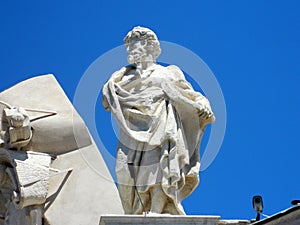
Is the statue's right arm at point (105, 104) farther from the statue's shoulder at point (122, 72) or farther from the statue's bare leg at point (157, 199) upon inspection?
the statue's bare leg at point (157, 199)

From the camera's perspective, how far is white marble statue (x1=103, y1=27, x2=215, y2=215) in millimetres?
14078

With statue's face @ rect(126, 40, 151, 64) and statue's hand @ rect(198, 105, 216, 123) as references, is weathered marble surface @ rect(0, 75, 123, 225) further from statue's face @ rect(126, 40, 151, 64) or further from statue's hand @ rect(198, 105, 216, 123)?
Result: statue's hand @ rect(198, 105, 216, 123)

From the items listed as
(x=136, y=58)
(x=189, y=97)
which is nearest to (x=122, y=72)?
(x=136, y=58)

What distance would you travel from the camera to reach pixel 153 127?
564 inches

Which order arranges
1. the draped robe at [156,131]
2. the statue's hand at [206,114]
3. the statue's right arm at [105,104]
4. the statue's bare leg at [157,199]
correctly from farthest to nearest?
the statue's right arm at [105,104], the statue's hand at [206,114], the draped robe at [156,131], the statue's bare leg at [157,199]

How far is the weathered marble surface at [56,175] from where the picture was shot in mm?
17047

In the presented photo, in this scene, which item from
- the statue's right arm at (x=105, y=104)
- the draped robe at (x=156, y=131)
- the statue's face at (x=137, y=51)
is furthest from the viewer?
the statue's face at (x=137, y=51)

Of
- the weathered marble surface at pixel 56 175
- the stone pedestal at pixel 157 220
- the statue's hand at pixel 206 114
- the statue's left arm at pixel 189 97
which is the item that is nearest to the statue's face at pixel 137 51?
the statue's left arm at pixel 189 97

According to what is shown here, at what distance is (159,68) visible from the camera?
14.9 m

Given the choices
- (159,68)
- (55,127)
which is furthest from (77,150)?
(159,68)

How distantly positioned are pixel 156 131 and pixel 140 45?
4.21 ft

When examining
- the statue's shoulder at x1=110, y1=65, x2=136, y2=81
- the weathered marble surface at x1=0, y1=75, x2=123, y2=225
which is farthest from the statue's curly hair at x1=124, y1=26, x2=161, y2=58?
the weathered marble surface at x1=0, y1=75, x2=123, y2=225

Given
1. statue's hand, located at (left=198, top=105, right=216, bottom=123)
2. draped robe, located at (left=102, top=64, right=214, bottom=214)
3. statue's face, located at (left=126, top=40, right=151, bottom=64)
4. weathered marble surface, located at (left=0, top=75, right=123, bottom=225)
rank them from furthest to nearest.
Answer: weathered marble surface, located at (left=0, top=75, right=123, bottom=225), statue's face, located at (left=126, top=40, right=151, bottom=64), statue's hand, located at (left=198, top=105, right=216, bottom=123), draped robe, located at (left=102, top=64, right=214, bottom=214)

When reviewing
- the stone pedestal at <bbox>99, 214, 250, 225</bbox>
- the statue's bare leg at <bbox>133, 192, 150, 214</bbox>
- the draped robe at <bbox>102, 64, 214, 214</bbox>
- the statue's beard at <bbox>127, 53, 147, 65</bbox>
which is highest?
the statue's beard at <bbox>127, 53, 147, 65</bbox>
